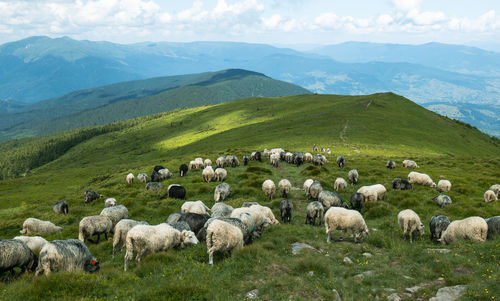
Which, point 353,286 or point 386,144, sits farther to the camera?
point 386,144

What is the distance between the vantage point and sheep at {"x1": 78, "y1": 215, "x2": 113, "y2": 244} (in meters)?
16.9

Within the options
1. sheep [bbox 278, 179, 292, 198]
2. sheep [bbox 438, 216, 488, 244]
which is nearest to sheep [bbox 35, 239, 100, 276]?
sheep [bbox 278, 179, 292, 198]

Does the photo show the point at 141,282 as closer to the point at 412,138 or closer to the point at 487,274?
the point at 487,274

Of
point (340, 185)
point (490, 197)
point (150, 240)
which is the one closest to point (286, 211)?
point (150, 240)

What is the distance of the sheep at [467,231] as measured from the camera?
1468 centimetres

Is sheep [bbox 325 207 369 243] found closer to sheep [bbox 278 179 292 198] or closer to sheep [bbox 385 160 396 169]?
sheep [bbox 278 179 292 198]

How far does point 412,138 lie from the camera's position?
3044 inches

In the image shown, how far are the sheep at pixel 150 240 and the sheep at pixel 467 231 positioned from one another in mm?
13307

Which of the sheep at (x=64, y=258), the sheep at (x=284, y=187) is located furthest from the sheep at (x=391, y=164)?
the sheep at (x=64, y=258)

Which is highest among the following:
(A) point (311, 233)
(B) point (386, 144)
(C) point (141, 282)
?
(C) point (141, 282)

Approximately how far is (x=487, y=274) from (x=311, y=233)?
7.87 metres

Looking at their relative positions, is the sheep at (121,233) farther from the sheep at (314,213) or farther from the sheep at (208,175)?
the sheep at (208,175)

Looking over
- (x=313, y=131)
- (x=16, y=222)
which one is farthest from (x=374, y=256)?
(x=313, y=131)

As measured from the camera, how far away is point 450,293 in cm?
924
